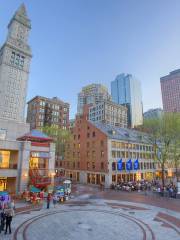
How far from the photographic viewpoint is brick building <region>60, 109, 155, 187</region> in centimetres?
4675

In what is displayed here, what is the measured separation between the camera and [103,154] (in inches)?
1865

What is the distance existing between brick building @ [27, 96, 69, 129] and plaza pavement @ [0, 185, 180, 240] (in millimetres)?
71914

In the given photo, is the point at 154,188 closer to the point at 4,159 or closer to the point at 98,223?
the point at 98,223

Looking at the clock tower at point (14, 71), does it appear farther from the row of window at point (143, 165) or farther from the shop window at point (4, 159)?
the row of window at point (143, 165)

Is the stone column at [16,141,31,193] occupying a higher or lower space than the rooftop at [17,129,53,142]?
lower

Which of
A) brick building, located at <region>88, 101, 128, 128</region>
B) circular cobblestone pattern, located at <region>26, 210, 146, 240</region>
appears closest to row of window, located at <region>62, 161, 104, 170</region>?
circular cobblestone pattern, located at <region>26, 210, 146, 240</region>

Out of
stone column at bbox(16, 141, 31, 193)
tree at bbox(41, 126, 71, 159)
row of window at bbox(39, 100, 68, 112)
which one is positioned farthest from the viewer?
row of window at bbox(39, 100, 68, 112)

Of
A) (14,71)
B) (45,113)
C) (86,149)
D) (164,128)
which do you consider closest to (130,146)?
(86,149)

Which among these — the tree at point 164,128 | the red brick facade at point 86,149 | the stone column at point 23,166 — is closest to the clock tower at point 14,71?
the red brick facade at point 86,149

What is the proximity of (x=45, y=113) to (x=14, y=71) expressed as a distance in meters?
31.4

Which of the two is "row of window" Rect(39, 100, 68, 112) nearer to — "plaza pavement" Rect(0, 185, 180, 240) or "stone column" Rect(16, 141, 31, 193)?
"stone column" Rect(16, 141, 31, 193)

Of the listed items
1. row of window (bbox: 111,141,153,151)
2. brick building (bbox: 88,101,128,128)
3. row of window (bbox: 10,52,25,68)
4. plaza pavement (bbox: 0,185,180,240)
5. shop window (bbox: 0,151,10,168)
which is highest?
row of window (bbox: 10,52,25,68)

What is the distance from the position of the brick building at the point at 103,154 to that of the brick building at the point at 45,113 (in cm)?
3562

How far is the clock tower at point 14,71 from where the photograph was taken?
95.6 m
